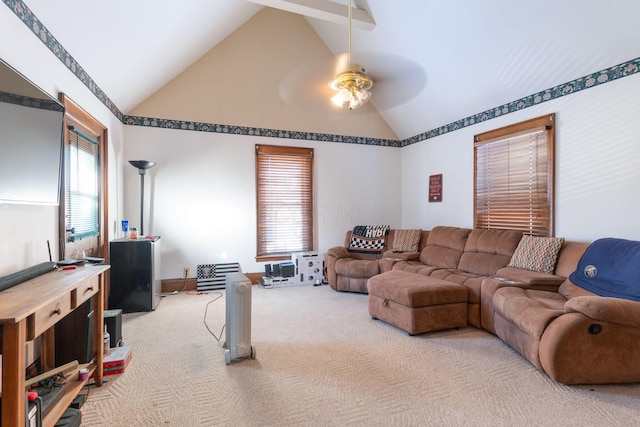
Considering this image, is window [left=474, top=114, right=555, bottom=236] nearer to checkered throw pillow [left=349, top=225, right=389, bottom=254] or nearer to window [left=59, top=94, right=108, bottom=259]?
checkered throw pillow [left=349, top=225, right=389, bottom=254]

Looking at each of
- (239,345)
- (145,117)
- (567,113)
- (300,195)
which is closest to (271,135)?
(300,195)

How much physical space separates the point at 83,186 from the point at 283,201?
2.71 metres

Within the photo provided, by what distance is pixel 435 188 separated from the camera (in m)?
5.26

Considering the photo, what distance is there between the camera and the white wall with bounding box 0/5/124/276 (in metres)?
1.81

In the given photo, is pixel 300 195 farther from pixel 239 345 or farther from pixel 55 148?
pixel 55 148

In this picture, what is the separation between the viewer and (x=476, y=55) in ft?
12.2

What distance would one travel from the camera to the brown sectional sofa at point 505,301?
210 cm

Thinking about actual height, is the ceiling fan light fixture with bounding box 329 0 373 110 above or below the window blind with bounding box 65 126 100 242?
above

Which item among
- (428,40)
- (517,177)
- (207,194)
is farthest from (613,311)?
(207,194)

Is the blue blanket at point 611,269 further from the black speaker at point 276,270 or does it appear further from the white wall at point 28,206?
the white wall at point 28,206

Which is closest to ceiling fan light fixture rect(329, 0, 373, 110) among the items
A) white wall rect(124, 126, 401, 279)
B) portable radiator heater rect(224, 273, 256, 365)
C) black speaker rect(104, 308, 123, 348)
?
portable radiator heater rect(224, 273, 256, 365)

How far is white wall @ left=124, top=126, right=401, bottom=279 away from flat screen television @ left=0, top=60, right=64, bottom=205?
251 cm

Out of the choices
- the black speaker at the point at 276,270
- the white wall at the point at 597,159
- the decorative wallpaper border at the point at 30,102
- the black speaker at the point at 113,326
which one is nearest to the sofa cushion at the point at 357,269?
the black speaker at the point at 276,270

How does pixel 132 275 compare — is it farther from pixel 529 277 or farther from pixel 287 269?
pixel 529 277
